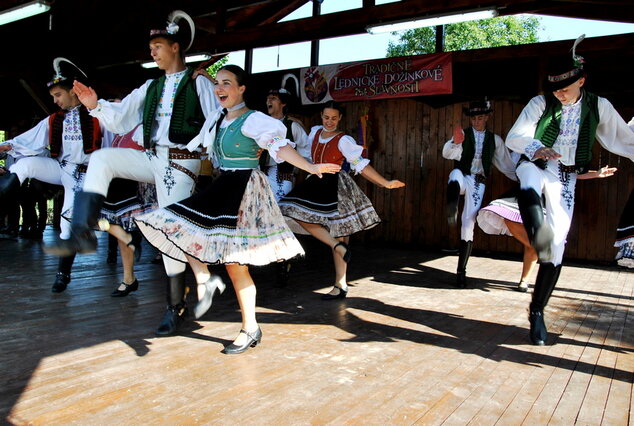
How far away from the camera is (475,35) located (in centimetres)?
2456

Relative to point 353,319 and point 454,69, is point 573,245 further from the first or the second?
point 353,319

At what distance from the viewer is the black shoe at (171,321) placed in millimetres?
2998

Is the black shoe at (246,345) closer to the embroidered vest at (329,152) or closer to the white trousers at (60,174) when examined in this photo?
the embroidered vest at (329,152)

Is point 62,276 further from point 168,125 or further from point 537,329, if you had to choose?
point 537,329

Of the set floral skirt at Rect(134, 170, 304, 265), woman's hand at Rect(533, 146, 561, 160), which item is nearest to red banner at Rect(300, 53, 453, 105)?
woman's hand at Rect(533, 146, 561, 160)

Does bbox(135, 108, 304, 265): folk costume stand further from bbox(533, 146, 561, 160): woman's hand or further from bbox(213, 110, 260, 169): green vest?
bbox(533, 146, 561, 160): woman's hand

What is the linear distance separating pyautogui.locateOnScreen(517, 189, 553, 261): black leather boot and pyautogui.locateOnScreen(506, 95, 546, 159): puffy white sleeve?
0.23 metres

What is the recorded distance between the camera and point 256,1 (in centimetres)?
806

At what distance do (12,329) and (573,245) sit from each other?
21.0ft

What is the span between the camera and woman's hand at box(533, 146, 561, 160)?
9.81 ft

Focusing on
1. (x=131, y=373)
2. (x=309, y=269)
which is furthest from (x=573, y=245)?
(x=131, y=373)

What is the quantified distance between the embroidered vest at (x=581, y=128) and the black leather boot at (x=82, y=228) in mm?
2454

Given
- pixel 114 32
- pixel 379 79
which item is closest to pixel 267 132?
pixel 379 79

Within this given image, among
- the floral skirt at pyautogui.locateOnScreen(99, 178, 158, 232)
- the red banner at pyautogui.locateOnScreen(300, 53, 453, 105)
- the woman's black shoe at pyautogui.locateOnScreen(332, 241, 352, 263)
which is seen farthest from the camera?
the red banner at pyautogui.locateOnScreen(300, 53, 453, 105)
